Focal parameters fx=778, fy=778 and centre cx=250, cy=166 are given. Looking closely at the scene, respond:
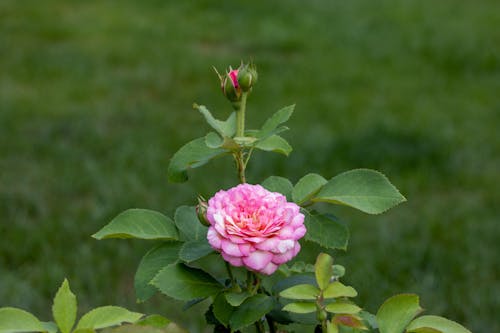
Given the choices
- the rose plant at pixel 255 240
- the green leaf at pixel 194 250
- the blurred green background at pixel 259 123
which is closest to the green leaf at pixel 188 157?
the rose plant at pixel 255 240

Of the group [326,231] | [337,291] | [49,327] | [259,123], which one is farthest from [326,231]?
[259,123]

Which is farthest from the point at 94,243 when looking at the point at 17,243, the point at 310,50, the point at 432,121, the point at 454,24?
the point at 454,24

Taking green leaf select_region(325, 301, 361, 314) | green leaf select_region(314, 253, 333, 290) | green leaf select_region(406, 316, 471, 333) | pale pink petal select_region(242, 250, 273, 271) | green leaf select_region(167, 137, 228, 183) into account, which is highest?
green leaf select_region(167, 137, 228, 183)

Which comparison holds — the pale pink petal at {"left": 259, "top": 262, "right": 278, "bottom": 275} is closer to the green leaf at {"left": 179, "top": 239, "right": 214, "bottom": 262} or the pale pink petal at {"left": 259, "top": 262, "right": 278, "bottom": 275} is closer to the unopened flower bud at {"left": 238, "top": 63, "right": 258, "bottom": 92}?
the green leaf at {"left": 179, "top": 239, "right": 214, "bottom": 262}

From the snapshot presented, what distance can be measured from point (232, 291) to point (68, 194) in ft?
8.37

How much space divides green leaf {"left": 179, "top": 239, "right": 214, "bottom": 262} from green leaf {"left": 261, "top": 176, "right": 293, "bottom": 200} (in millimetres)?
122

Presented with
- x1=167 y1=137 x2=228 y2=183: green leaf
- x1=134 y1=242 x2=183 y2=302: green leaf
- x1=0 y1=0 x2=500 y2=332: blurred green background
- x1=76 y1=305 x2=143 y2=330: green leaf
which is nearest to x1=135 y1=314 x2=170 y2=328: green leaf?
x1=76 y1=305 x2=143 y2=330: green leaf

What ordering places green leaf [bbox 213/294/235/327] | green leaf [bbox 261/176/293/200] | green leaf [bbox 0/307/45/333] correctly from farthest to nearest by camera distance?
1. green leaf [bbox 261/176/293/200]
2. green leaf [bbox 213/294/235/327]
3. green leaf [bbox 0/307/45/333]

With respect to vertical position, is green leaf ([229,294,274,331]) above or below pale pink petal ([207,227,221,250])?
below

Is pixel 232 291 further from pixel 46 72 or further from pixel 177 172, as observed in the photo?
pixel 46 72

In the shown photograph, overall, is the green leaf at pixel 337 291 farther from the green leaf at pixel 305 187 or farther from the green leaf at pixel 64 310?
the green leaf at pixel 64 310

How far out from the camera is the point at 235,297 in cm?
82

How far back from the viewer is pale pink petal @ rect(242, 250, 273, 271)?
781 millimetres

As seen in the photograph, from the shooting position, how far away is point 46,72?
4.66 meters
